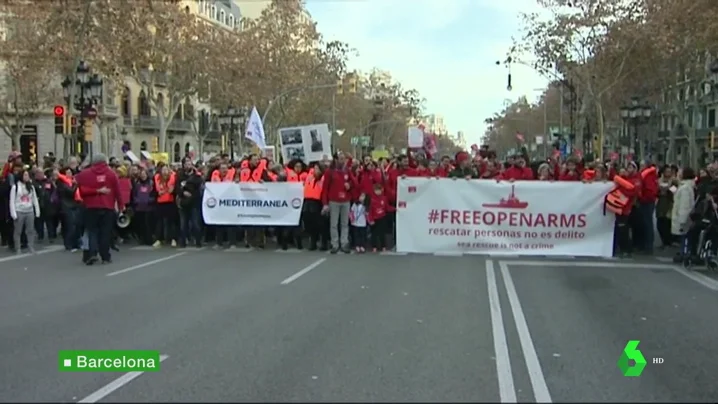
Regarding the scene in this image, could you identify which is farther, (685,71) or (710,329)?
(685,71)

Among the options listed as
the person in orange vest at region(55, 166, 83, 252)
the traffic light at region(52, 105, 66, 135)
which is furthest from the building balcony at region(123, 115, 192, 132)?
the person in orange vest at region(55, 166, 83, 252)

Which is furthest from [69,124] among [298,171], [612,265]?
[612,265]

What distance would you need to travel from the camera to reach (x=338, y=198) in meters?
15.9

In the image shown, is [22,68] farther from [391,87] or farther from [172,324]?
[391,87]

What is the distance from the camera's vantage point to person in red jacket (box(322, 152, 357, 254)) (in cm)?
1586

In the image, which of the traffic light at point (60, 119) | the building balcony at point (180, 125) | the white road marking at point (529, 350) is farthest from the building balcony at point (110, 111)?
the white road marking at point (529, 350)

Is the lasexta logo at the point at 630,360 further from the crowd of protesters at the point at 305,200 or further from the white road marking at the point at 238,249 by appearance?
the white road marking at the point at 238,249

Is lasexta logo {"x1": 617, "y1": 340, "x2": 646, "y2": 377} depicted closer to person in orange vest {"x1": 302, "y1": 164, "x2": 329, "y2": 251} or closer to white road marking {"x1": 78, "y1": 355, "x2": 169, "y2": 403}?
white road marking {"x1": 78, "y1": 355, "x2": 169, "y2": 403}

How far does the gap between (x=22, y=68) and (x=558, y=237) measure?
33973 millimetres

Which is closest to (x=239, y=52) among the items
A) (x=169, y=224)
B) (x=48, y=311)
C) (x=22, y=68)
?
(x=22, y=68)

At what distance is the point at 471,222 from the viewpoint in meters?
15.5

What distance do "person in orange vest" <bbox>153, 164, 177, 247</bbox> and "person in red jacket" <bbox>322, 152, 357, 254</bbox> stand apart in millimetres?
3298

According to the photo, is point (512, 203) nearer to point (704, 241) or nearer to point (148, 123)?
point (704, 241)

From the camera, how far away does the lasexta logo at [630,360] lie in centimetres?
693
